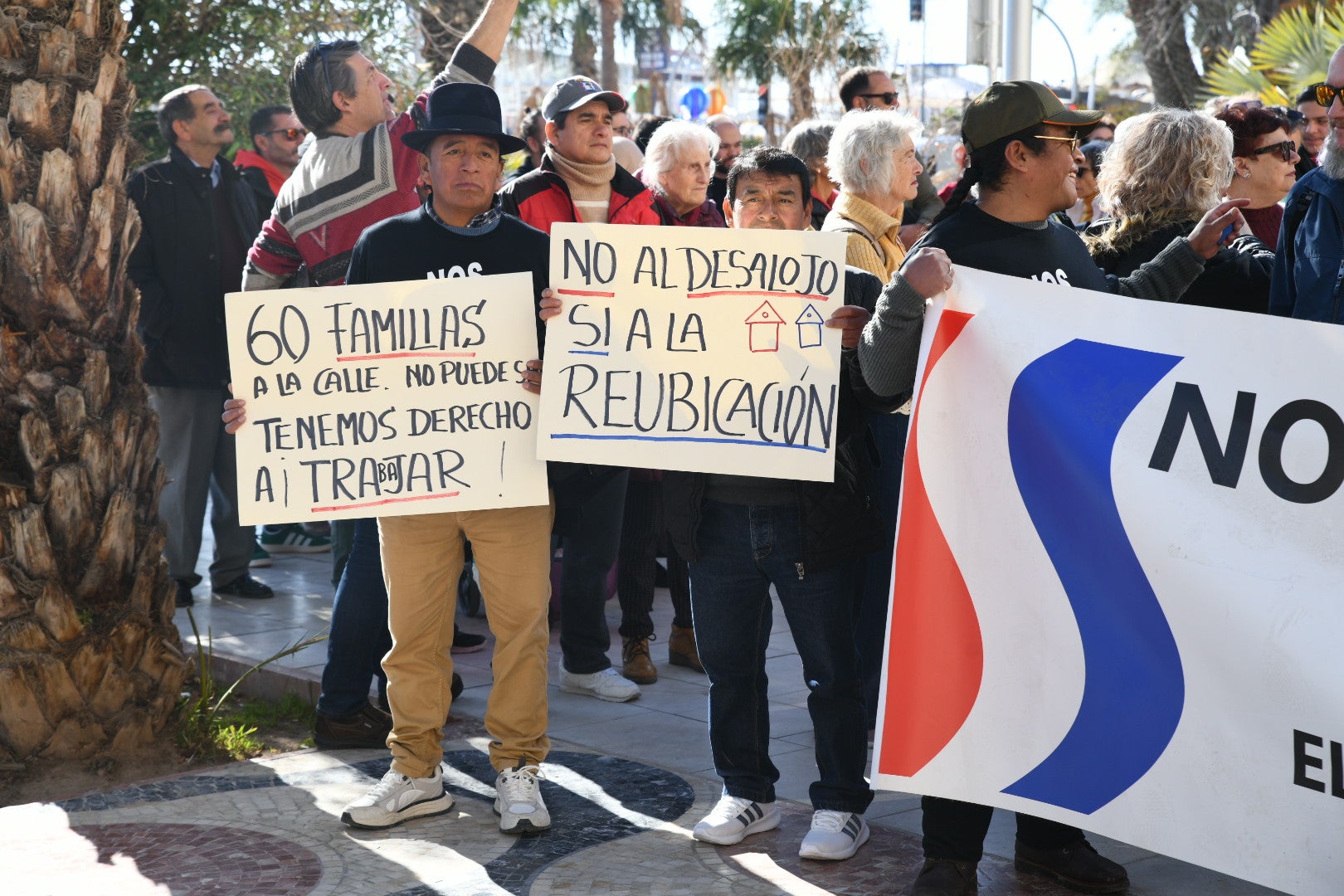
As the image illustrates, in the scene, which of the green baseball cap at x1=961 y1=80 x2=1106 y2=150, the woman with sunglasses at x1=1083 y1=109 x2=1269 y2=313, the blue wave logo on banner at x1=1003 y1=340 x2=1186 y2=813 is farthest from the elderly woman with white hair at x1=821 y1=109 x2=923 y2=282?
the blue wave logo on banner at x1=1003 y1=340 x2=1186 y2=813

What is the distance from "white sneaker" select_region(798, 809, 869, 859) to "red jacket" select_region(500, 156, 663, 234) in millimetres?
2377

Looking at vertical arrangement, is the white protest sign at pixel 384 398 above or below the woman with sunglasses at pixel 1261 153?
below

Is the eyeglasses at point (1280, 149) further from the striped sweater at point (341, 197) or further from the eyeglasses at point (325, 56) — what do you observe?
the eyeglasses at point (325, 56)

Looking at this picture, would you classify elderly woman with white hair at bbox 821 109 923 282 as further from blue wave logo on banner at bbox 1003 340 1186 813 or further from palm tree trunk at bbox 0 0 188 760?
palm tree trunk at bbox 0 0 188 760

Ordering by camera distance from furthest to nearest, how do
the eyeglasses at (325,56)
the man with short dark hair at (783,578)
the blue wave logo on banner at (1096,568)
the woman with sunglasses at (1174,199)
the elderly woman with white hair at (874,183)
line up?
1. the eyeglasses at (325,56)
2. the elderly woman with white hair at (874,183)
3. the woman with sunglasses at (1174,199)
4. the man with short dark hair at (783,578)
5. the blue wave logo on banner at (1096,568)

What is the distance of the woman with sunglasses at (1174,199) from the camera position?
14.2ft

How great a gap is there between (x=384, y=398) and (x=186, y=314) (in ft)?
10.8

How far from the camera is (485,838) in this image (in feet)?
13.5

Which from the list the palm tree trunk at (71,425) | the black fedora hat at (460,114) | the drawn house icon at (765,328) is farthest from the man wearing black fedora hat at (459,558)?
the palm tree trunk at (71,425)

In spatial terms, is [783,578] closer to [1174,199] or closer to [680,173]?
[1174,199]

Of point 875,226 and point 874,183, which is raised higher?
point 874,183

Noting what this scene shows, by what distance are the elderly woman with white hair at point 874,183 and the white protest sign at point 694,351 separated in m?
0.96

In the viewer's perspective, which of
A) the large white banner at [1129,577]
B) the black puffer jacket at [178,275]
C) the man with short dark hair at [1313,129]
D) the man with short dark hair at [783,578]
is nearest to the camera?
the large white banner at [1129,577]

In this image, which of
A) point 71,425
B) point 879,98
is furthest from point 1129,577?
point 879,98
